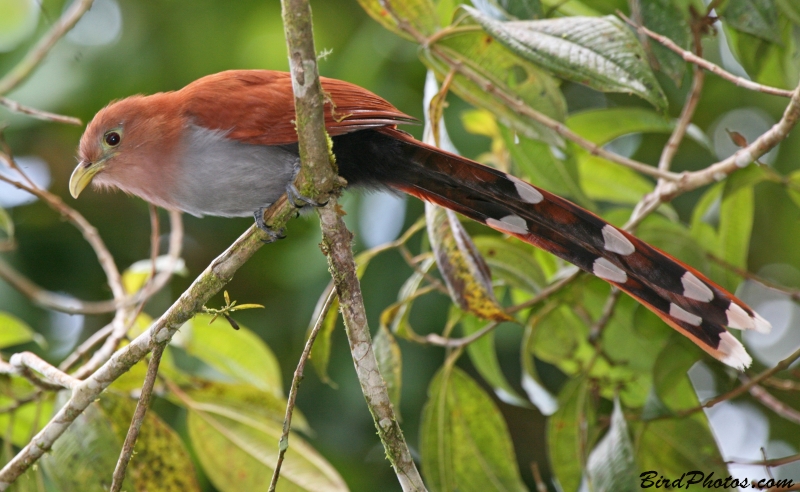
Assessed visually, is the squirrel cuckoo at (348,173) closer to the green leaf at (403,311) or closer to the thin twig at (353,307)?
the thin twig at (353,307)

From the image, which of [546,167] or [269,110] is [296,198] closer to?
[269,110]

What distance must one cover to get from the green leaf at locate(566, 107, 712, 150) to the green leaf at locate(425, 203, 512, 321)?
2.74 feet

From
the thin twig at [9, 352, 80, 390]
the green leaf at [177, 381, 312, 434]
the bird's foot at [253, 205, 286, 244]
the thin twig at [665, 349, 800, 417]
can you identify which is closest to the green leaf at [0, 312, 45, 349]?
the thin twig at [9, 352, 80, 390]

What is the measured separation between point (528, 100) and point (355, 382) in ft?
6.48

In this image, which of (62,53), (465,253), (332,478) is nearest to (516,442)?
(332,478)

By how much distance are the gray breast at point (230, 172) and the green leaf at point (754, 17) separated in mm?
1376

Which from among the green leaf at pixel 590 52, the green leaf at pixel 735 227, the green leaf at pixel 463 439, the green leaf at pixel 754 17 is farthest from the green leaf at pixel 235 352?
the green leaf at pixel 754 17

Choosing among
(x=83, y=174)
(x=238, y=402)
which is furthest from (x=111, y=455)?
(x=83, y=174)

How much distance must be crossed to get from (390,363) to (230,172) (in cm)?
83

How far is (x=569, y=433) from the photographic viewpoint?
2.65 meters

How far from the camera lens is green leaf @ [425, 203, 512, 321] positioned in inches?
88.1

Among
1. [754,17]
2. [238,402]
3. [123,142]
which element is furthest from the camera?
[238,402]

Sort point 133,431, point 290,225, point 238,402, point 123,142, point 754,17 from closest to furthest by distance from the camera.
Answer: point 133,431 < point 754,17 < point 123,142 < point 238,402 < point 290,225

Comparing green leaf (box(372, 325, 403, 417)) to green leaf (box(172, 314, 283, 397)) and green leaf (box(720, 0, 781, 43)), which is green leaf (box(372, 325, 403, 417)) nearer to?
green leaf (box(172, 314, 283, 397))
